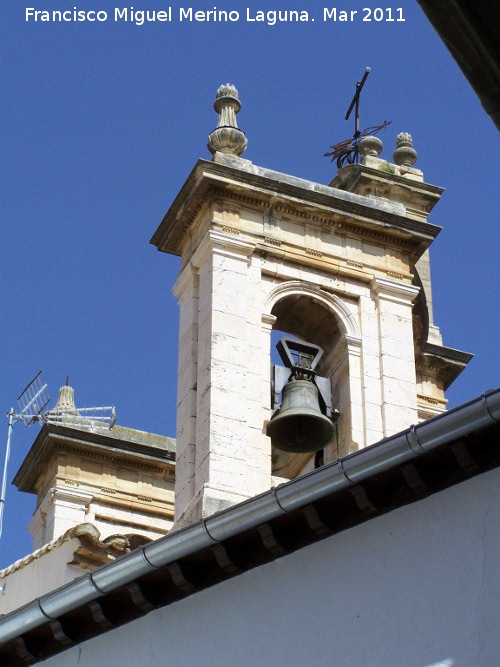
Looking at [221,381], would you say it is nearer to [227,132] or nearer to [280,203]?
[280,203]

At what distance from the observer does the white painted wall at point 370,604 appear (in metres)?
9.32

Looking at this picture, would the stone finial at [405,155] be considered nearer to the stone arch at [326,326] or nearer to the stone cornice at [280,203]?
the stone cornice at [280,203]

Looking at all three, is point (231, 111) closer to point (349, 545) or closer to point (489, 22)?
point (349, 545)

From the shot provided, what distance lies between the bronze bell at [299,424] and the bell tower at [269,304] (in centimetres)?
18

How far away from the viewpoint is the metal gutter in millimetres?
9570

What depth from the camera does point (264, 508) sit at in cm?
1023

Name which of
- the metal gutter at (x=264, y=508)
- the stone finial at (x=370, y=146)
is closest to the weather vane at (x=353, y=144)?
the stone finial at (x=370, y=146)

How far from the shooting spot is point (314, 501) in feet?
33.2

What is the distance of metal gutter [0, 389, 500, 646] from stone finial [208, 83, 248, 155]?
297 inches

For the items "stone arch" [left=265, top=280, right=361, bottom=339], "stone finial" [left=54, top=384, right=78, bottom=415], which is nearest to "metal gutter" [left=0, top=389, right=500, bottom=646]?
"stone arch" [left=265, top=280, right=361, bottom=339]

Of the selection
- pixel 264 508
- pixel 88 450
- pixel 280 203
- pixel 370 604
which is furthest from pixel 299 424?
pixel 88 450

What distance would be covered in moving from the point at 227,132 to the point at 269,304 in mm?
2113

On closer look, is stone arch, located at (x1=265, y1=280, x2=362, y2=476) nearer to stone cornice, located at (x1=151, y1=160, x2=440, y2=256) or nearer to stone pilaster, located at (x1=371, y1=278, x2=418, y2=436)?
stone pilaster, located at (x1=371, y1=278, x2=418, y2=436)

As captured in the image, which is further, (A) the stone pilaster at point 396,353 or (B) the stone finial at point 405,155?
(B) the stone finial at point 405,155
